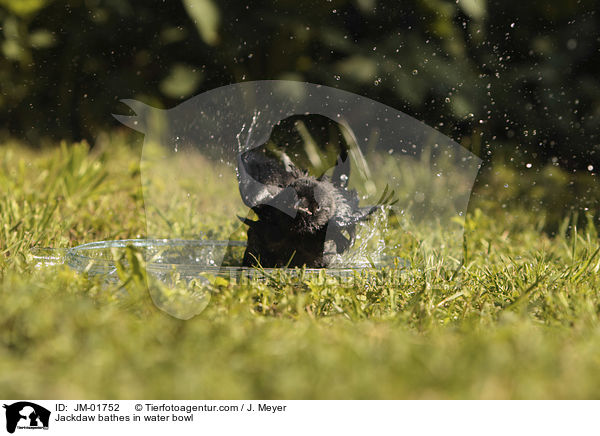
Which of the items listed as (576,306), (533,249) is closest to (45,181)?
(533,249)

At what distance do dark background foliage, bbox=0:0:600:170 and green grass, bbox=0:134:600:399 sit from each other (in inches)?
43.4

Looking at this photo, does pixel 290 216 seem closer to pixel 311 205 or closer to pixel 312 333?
pixel 311 205

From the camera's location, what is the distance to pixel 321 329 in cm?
137

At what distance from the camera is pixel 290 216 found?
1940 mm

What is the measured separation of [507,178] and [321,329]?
8.22 feet

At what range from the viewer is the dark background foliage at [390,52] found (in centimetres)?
305

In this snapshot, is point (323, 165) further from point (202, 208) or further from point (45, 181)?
point (45, 181)
